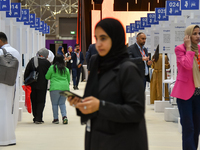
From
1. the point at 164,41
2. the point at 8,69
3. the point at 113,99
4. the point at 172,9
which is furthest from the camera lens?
the point at 164,41

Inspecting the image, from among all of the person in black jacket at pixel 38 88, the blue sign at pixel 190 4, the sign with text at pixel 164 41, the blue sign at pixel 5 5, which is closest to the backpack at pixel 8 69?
the blue sign at pixel 5 5

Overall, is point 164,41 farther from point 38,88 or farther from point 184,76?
point 184,76

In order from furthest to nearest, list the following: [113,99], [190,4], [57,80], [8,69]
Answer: [57,80] < [190,4] < [8,69] < [113,99]

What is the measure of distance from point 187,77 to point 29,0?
3329cm

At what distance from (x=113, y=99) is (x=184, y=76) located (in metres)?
2.26

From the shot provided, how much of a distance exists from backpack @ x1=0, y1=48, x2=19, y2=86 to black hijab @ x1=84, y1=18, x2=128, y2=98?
11.2 ft

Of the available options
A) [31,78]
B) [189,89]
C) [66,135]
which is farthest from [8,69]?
[189,89]

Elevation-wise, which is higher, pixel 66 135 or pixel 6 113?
pixel 6 113

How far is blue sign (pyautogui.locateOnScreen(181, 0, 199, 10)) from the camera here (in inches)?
266

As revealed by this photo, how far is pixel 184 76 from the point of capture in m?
4.25

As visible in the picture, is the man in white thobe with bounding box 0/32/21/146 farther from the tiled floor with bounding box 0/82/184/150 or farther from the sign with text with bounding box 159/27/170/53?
the sign with text with bounding box 159/27/170/53

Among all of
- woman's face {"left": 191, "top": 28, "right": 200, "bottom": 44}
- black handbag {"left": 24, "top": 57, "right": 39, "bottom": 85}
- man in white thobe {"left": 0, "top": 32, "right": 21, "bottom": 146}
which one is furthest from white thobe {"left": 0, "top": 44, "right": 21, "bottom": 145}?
woman's face {"left": 191, "top": 28, "right": 200, "bottom": 44}

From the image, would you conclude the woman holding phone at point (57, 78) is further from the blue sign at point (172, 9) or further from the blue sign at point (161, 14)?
the blue sign at point (161, 14)

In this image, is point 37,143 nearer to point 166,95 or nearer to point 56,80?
point 56,80
